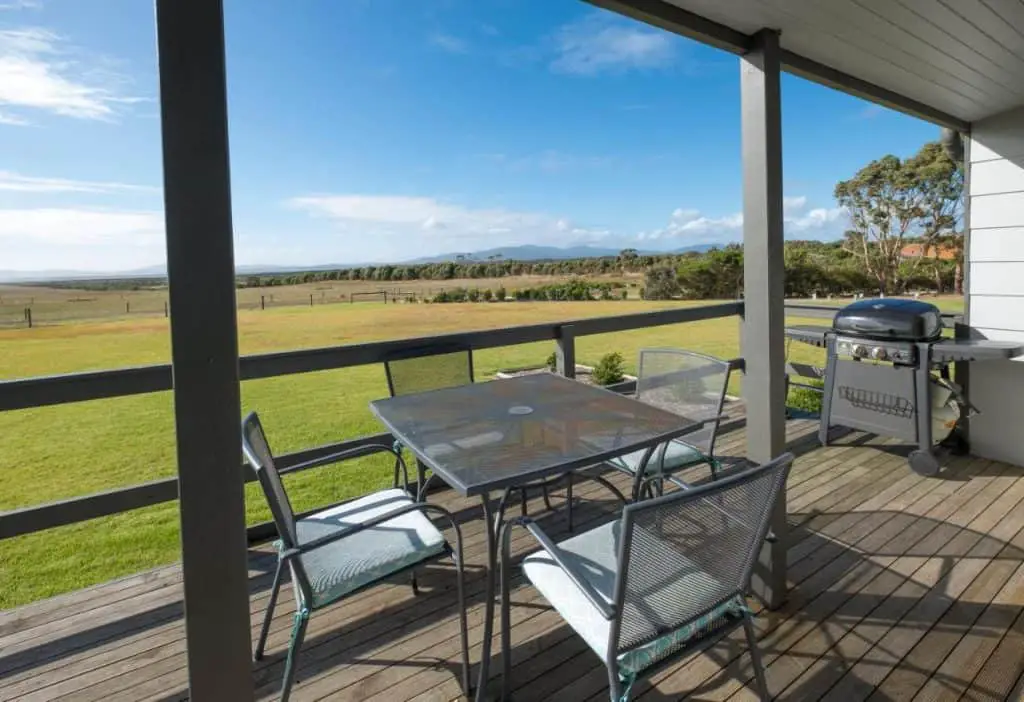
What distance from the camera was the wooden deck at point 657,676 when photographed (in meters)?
1.64

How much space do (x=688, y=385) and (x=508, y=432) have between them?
110 centimetres

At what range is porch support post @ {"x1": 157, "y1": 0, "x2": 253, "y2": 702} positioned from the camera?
3.14ft

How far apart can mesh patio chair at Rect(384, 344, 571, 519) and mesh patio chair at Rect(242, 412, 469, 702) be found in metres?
0.80

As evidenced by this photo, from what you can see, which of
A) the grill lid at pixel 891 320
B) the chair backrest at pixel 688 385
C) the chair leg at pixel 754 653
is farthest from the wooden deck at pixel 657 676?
the grill lid at pixel 891 320

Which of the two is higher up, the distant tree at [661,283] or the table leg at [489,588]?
the distant tree at [661,283]

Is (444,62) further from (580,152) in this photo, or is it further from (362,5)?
(580,152)

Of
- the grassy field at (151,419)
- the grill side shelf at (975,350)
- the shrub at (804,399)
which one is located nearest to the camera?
→ the grill side shelf at (975,350)

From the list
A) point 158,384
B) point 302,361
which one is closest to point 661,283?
point 302,361

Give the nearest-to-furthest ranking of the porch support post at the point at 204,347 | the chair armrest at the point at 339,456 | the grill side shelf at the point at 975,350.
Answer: the porch support post at the point at 204,347, the chair armrest at the point at 339,456, the grill side shelf at the point at 975,350

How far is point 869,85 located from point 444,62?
14433 mm

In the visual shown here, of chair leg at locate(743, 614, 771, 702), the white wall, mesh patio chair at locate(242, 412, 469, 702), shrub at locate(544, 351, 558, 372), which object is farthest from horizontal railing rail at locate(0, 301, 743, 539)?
the white wall

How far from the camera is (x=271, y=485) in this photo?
4.62 feet

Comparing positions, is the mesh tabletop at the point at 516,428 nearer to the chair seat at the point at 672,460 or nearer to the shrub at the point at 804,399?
the chair seat at the point at 672,460

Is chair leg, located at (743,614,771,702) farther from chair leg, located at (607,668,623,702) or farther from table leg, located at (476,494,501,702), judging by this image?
table leg, located at (476,494,501,702)
